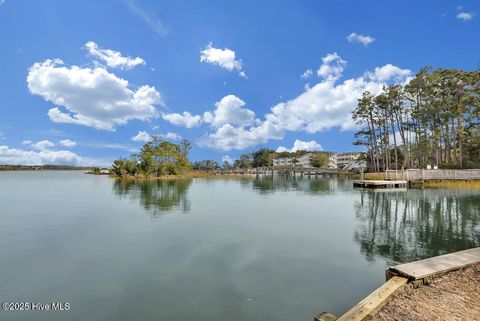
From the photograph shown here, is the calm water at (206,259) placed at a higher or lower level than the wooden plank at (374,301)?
lower

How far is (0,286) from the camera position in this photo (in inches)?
250

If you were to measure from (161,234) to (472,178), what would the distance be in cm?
4051

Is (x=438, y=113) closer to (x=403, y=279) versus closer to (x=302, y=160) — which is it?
(x=403, y=279)

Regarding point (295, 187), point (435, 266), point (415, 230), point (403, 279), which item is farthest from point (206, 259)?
point (295, 187)

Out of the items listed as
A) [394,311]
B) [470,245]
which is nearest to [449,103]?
[470,245]

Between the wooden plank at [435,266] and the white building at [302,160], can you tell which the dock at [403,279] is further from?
the white building at [302,160]

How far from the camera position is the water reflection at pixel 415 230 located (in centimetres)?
939

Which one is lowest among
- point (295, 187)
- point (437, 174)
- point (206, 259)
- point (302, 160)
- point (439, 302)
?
point (206, 259)

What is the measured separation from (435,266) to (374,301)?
2.27 metres

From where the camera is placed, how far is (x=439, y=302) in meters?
4.50

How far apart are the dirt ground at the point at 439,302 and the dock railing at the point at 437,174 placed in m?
36.8

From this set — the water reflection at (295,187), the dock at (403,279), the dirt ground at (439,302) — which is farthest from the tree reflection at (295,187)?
the dirt ground at (439,302)

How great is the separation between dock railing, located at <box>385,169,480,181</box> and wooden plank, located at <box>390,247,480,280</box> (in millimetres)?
35242

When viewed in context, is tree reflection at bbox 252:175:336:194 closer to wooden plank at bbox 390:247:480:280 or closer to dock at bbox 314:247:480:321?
wooden plank at bbox 390:247:480:280
